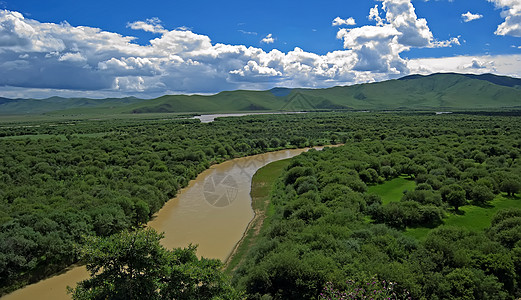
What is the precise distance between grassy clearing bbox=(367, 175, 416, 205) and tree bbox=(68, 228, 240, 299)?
2792 centimetres

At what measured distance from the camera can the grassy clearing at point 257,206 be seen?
29464mm

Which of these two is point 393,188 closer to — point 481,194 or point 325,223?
point 481,194

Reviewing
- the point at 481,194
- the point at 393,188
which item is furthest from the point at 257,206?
the point at 481,194

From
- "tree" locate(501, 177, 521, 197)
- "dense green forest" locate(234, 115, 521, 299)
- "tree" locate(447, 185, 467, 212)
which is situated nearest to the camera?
"dense green forest" locate(234, 115, 521, 299)

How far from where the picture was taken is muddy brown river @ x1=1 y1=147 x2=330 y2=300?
25.7 m

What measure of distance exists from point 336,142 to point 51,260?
95.8 metres

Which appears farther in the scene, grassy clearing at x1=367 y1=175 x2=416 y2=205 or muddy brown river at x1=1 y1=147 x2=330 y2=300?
grassy clearing at x1=367 y1=175 x2=416 y2=205

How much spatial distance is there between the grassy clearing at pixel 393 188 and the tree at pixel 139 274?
27918 millimetres

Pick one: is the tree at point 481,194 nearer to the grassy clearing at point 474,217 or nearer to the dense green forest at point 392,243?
the dense green forest at point 392,243

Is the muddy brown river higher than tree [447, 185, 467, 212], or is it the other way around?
tree [447, 185, 467, 212]

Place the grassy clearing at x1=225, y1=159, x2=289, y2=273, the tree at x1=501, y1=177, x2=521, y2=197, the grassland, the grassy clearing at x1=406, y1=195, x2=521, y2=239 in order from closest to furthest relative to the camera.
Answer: the grassy clearing at x1=406, y1=195, x2=521, y2=239 → the grassland → the grassy clearing at x1=225, y1=159, x2=289, y2=273 → the tree at x1=501, y1=177, x2=521, y2=197

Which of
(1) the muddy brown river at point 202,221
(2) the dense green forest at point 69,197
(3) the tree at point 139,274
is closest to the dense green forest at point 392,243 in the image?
(3) the tree at point 139,274

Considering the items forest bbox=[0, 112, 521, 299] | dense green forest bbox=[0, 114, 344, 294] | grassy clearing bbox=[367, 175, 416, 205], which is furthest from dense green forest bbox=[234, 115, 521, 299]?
dense green forest bbox=[0, 114, 344, 294]

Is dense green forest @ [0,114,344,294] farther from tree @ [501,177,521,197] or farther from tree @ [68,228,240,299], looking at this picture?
tree @ [501,177,521,197]
